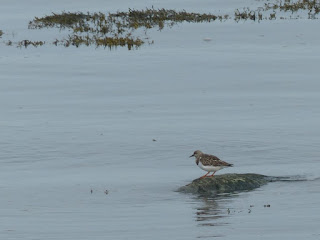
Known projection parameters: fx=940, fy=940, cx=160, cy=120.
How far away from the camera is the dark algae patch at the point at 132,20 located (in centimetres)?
3769

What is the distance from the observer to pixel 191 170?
1923 cm

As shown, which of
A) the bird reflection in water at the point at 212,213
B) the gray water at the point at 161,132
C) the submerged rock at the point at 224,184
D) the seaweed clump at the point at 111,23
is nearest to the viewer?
the bird reflection in water at the point at 212,213

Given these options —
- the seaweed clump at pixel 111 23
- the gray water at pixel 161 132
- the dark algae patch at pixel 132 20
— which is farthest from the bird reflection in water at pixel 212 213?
the dark algae patch at pixel 132 20

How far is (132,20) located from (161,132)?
753 inches

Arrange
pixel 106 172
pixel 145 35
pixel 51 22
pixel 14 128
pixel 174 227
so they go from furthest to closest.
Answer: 1. pixel 51 22
2. pixel 145 35
3. pixel 14 128
4. pixel 106 172
5. pixel 174 227

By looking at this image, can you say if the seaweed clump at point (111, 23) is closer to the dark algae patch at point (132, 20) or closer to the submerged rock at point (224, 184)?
the dark algae patch at point (132, 20)

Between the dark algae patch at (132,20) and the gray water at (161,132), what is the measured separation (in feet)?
3.11

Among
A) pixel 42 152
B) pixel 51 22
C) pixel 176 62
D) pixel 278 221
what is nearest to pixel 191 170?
pixel 42 152

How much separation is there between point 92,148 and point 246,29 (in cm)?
1912

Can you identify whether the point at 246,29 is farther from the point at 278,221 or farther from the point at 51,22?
the point at 278,221

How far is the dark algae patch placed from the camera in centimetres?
3769

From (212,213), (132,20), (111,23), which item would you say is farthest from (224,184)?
(132,20)

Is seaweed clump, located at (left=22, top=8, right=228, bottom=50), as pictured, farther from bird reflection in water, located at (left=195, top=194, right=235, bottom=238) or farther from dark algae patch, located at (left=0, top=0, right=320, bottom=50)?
bird reflection in water, located at (left=195, top=194, right=235, bottom=238)

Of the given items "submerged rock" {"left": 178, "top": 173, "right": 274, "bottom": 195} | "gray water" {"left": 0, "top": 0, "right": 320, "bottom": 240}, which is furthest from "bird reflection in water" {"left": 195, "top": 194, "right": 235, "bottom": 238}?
"submerged rock" {"left": 178, "top": 173, "right": 274, "bottom": 195}
